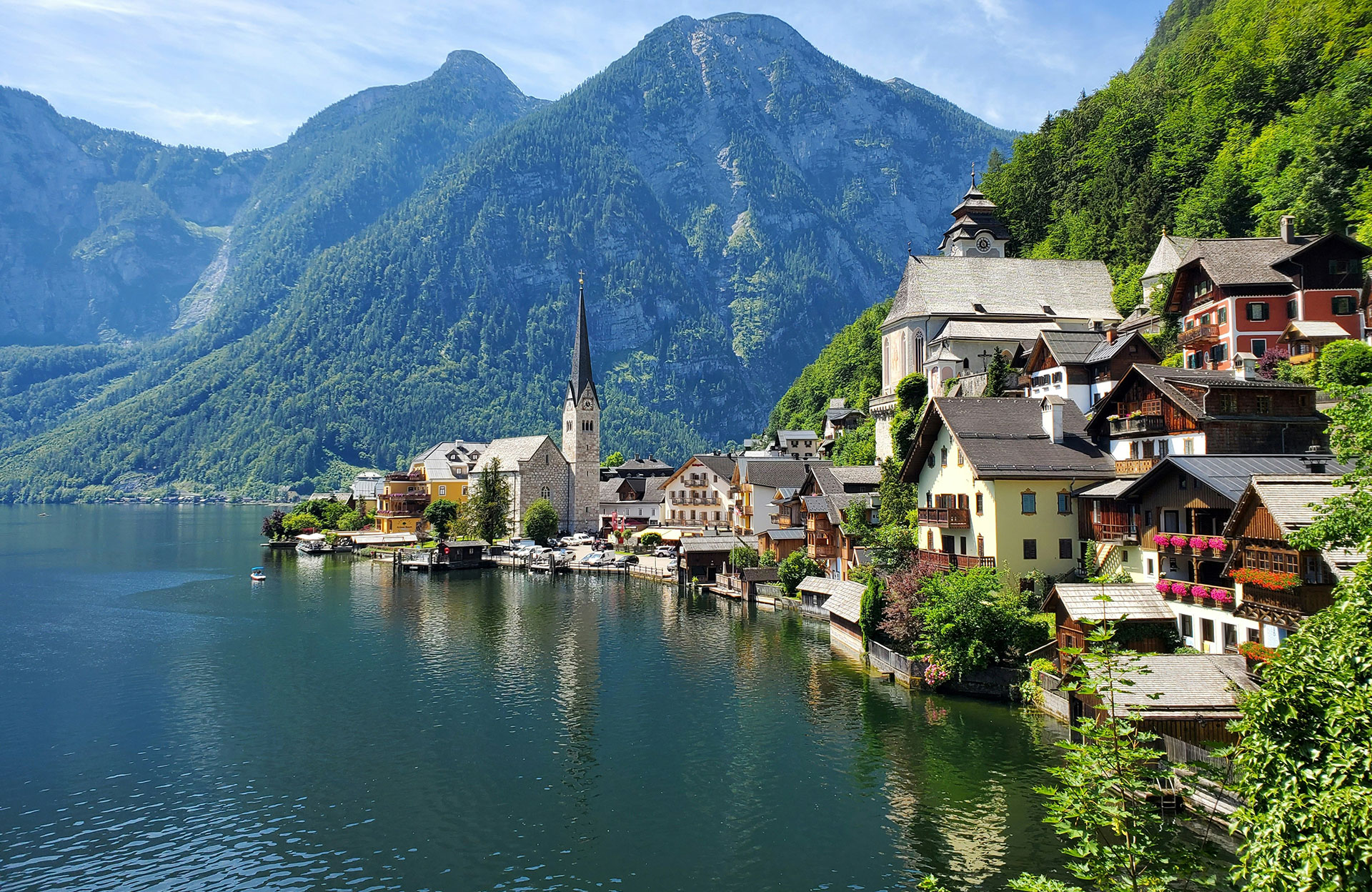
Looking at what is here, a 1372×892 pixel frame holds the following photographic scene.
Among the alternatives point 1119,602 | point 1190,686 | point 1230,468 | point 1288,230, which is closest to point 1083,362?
point 1288,230

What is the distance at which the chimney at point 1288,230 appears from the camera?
54.3 metres

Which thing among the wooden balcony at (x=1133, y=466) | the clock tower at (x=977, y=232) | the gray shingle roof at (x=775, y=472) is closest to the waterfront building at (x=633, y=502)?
the gray shingle roof at (x=775, y=472)

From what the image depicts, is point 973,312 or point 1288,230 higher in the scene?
point 1288,230

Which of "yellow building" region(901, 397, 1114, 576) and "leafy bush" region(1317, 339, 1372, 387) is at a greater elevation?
"leafy bush" region(1317, 339, 1372, 387)

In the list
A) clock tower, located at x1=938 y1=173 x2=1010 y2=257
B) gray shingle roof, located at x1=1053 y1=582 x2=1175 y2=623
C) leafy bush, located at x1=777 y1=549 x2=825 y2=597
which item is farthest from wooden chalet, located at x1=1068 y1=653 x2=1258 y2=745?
clock tower, located at x1=938 y1=173 x2=1010 y2=257

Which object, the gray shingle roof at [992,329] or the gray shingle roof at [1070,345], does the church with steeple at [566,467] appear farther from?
the gray shingle roof at [1070,345]

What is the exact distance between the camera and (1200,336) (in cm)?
5241

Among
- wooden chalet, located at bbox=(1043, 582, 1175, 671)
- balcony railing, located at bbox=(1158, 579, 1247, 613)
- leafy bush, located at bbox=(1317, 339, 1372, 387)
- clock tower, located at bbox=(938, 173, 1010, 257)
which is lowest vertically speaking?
wooden chalet, located at bbox=(1043, 582, 1175, 671)

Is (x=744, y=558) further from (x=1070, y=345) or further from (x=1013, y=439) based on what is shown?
Answer: (x=1013, y=439)

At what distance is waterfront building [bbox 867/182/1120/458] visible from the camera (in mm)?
72188

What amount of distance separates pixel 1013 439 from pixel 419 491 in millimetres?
109649

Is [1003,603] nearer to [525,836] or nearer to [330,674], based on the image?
[525,836]

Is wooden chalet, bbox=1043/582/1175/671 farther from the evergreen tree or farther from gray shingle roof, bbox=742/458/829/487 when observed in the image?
the evergreen tree

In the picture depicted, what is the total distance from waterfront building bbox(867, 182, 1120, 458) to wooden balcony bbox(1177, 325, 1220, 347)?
16.6 metres
